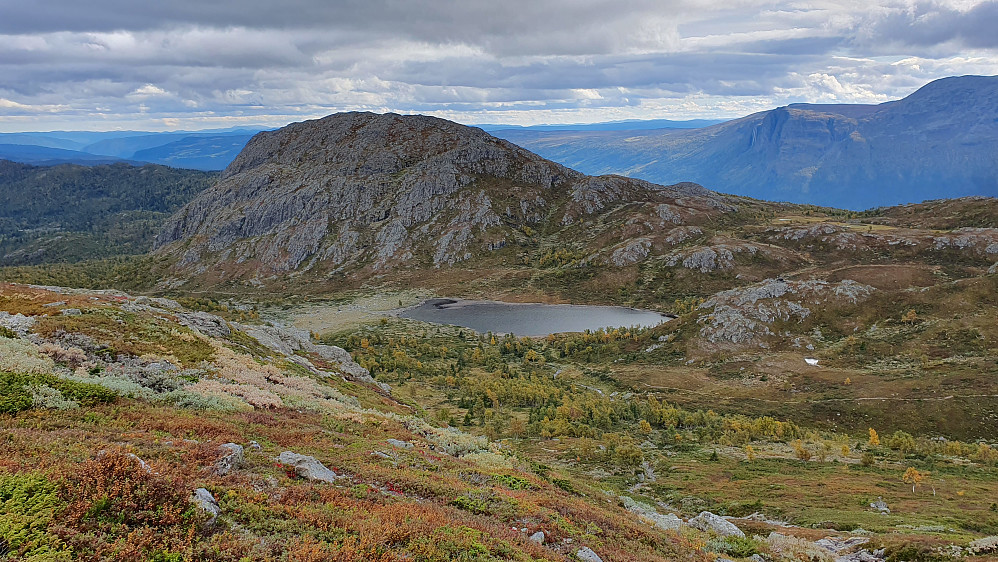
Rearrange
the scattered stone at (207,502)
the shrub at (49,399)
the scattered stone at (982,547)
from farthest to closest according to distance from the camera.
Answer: the scattered stone at (982,547), the shrub at (49,399), the scattered stone at (207,502)

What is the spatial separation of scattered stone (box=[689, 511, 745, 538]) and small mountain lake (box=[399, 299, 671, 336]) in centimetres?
8922

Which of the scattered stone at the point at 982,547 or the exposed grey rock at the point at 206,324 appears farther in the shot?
Answer: the exposed grey rock at the point at 206,324

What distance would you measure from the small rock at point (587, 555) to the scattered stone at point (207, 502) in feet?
33.6

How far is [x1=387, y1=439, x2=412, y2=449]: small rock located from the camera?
2338 centimetres

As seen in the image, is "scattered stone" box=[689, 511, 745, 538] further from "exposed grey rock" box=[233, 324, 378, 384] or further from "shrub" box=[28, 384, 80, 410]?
"exposed grey rock" box=[233, 324, 378, 384]

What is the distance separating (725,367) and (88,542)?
8332 centimetres

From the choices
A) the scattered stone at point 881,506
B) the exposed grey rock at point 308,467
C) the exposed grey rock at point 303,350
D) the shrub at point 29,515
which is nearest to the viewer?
the shrub at point 29,515

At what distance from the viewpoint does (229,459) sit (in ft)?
48.2

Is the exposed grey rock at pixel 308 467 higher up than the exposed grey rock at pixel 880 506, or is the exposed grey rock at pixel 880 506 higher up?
the exposed grey rock at pixel 308 467

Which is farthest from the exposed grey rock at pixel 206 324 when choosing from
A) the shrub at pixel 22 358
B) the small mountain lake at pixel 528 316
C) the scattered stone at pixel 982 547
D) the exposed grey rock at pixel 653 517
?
the small mountain lake at pixel 528 316

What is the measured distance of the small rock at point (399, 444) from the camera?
2338 centimetres

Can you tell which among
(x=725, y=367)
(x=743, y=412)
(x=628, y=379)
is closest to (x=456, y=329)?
(x=628, y=379)

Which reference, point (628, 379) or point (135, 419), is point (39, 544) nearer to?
point (135, 419)

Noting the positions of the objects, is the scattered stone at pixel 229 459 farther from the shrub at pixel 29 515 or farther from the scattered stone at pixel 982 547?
the scattered stone at pixel 982 547
